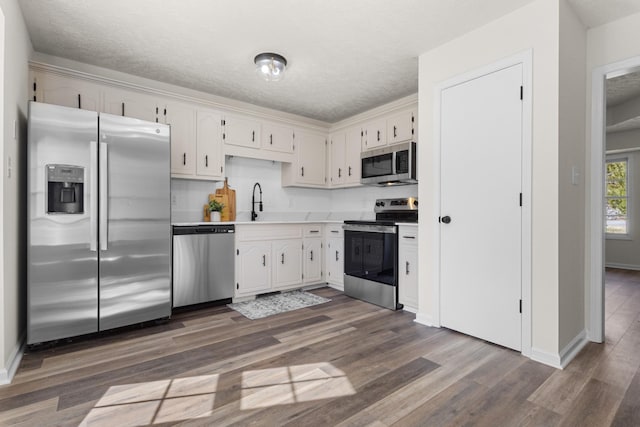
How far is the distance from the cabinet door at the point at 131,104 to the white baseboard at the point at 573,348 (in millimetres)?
4152

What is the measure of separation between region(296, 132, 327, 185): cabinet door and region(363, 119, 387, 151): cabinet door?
0.79 meters

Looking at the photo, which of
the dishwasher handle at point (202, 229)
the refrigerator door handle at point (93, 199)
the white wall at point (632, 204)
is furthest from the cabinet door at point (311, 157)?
the white wall at point (632, 204)

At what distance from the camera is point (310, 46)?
286 centimetres

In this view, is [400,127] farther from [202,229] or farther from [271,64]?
[202,229]

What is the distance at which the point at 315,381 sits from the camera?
78.8 inches

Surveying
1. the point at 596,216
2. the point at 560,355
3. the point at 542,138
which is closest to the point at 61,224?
the point at 542,138

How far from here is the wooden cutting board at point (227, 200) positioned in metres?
4.09

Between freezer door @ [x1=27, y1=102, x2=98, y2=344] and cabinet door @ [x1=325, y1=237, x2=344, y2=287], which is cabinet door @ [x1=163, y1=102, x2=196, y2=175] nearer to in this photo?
freezer door @ [x1=27, y1=102, x2=98, y2=344]

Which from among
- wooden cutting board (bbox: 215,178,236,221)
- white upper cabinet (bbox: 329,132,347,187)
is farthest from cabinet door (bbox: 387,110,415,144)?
wooden cutting board (bbox: 215,178,236,221)

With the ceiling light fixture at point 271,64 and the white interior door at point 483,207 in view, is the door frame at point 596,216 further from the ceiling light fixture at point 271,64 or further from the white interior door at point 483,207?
the ceiling light fixture at point 271,64

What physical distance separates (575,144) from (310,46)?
7.35 ft

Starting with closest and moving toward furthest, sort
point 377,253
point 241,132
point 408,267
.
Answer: point 408,267
point 377,253
point 241,132

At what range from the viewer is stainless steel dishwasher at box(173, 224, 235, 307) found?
334 cm

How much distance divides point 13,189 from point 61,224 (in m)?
0.38
